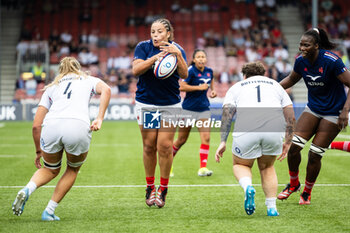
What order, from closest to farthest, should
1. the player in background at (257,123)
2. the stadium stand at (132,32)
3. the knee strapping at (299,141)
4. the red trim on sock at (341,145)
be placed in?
the player in background at (257,123) → the knee strapping at (299,141) → the red trim on sock at (341,145) → the stadium stand at (132,32)

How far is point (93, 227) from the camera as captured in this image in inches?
210

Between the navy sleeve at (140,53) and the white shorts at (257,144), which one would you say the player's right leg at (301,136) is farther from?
the navy sleeve at (140,53)

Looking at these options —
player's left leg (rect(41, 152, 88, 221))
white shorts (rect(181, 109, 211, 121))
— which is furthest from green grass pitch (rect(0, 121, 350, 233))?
white shorts (rect(181, 109, 211, 121))

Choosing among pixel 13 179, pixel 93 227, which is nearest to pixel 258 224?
pixel 93 227

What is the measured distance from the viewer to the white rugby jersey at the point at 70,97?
5473 millimetres

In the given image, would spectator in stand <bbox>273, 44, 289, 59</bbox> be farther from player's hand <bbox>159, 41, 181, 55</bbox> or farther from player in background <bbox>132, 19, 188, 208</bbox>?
player's hand <bbox>159, 41, 181, 55</bbox>

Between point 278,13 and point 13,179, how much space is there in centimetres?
2345

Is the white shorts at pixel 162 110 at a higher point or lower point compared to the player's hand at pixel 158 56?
lower

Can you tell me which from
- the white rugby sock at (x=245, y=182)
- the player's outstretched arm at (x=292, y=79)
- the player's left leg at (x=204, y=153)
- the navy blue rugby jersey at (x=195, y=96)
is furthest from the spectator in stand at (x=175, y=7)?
the white rugby sock at (x=245, y=182)

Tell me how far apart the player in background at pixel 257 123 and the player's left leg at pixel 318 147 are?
974 mm

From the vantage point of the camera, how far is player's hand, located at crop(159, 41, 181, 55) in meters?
5.97

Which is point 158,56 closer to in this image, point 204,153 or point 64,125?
point 64,125

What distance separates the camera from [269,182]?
226 inches

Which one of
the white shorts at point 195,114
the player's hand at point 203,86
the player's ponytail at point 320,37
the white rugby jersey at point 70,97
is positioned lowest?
the white shorts at point 195,114
